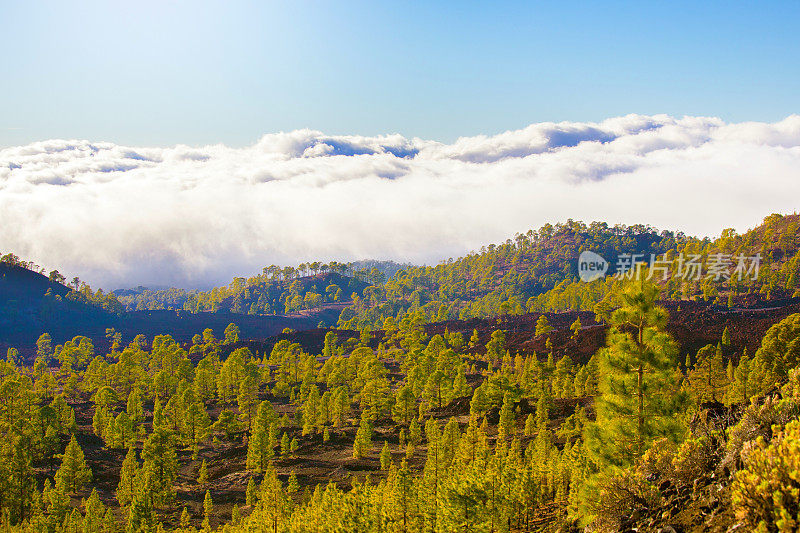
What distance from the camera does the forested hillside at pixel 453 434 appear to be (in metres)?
12.8

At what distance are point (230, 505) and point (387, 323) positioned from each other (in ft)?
303

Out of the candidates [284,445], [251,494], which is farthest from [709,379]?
[251,494]

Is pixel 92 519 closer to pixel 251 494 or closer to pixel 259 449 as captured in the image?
pixel 251 494

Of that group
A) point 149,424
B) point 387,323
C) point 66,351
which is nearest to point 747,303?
point 387,323

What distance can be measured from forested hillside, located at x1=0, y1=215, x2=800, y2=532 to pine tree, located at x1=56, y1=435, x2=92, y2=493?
0.54ft

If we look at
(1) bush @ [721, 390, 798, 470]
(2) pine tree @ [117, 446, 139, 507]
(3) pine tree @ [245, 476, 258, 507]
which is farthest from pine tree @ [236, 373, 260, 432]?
(1) bush @ [721, 390, 798, 470]

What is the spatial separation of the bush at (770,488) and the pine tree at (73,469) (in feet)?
180

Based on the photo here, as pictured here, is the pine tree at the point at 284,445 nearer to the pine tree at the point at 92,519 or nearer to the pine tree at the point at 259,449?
the pine tree at the point at 259,449

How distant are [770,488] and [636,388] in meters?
12.8

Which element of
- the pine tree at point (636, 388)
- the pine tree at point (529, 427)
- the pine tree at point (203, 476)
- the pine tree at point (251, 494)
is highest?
the pine tree at point (636, 388)

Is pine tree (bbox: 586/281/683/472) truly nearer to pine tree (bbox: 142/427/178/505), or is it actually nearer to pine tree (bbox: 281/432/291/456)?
pine tree (bbox: 142/427/178/505)

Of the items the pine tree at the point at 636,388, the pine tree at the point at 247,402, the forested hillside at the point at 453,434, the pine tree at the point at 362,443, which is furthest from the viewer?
the pine tree at the point at 247,402

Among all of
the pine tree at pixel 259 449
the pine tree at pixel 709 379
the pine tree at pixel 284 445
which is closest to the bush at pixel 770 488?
the pine tree at pixel 709 379

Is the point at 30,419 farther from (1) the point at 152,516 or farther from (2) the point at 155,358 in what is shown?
(2) the point at 155,358
